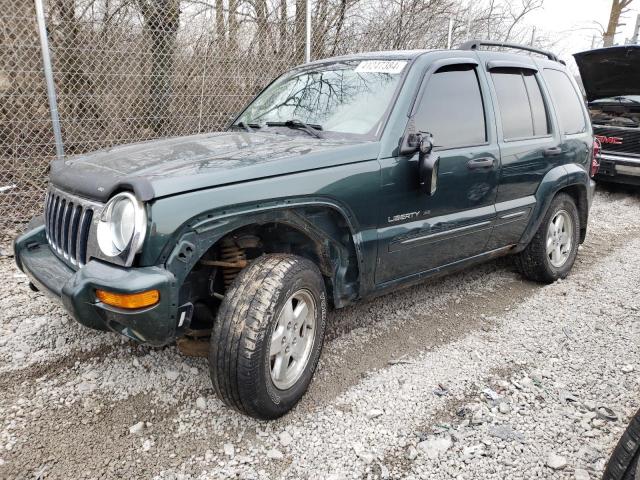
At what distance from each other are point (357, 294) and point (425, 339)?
73 centimetres

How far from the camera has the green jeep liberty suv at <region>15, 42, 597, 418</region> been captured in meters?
2.05

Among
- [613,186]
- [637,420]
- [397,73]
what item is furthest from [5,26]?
[613,186]

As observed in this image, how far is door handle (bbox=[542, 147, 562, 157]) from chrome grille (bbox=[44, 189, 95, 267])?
329 centimetres

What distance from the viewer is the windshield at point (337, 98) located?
2.95 m

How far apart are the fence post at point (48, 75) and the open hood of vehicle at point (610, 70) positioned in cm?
693

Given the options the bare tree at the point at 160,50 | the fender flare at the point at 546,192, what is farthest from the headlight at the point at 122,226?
the bare tree at the point at 160,50

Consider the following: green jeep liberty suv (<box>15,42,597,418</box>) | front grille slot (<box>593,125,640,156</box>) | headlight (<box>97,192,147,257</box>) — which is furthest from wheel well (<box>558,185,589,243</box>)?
front grille slot (<box>593,125,640,156</box>)

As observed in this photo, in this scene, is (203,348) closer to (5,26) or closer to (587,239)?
(5,26)

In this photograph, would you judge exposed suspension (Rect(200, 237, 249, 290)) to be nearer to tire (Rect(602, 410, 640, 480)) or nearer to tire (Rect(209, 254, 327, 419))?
tire (Rect(209, 254, 327, 419))

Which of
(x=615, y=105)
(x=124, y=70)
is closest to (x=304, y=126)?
(x=124, y=70)

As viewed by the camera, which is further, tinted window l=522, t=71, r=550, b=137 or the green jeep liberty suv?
tinted window l=522, t=71, r=550, b=137

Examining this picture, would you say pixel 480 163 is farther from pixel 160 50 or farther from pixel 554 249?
pixel 160 50

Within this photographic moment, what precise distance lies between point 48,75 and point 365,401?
4.17 m

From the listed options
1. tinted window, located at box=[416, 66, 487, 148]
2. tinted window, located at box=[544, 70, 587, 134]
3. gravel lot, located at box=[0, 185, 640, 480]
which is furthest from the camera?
tinted window, located at box=[544, 70, 587, 134]
